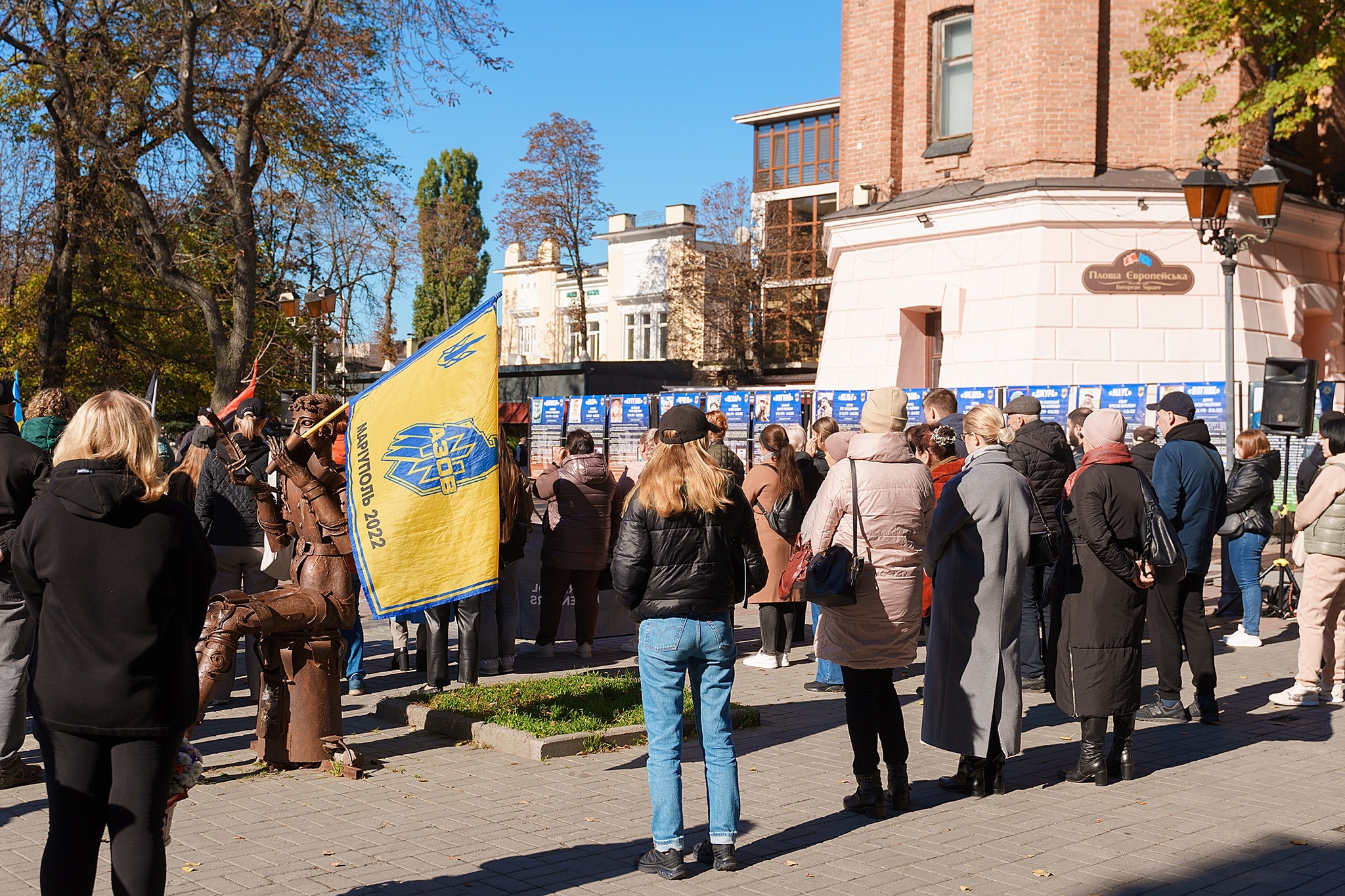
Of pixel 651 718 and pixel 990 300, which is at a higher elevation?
pixel 990 300

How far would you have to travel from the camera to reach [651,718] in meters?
5.50

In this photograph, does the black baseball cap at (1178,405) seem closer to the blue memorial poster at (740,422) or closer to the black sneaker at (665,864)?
the black sneaker at (665,864)

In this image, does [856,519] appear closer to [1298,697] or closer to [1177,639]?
[1177,639]

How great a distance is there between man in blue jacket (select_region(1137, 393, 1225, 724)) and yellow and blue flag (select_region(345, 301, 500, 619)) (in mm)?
4827

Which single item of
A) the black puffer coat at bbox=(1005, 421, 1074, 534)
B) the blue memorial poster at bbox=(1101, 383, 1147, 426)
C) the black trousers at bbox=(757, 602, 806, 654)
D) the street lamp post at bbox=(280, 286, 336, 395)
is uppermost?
the street lamp post at bbox=(280, 286, 336, 395)

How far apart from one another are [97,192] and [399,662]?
13763mm

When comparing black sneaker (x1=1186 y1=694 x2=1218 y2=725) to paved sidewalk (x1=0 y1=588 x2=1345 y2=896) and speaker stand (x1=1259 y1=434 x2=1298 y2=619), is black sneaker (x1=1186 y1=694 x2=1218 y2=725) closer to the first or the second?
paved sidewalk (x1=0 y1=588 x2=1345 y2=896)

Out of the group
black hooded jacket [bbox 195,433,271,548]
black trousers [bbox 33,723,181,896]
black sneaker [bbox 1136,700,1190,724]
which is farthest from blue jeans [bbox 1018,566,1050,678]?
black trousers [bbox 33,723,181,896]

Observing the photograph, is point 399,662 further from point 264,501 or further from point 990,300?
point 990,300

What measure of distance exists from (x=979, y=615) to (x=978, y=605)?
0.05 m

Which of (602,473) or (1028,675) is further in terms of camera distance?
(602,473)

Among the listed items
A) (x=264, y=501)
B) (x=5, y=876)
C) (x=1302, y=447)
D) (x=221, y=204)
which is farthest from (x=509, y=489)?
(x=221, y=204)

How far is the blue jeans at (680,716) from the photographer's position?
214 inches

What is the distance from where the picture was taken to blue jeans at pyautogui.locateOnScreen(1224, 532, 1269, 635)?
12.0 meters
